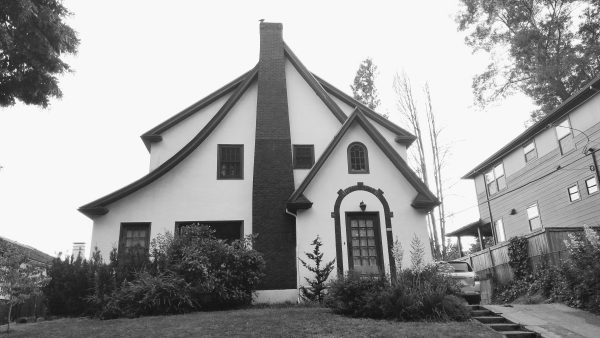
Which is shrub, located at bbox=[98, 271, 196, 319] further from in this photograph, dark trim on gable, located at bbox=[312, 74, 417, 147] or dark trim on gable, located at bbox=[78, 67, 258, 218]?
dark trim on gable, located at bbox=[312, 74, 417, 147]

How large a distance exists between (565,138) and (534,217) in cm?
459

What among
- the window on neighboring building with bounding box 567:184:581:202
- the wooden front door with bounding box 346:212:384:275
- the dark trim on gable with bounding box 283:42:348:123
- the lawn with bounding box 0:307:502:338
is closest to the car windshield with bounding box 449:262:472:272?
the wooden front door with bounding box 346:212:384:275

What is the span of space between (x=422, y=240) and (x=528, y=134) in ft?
39.9

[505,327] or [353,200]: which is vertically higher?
[353,200]

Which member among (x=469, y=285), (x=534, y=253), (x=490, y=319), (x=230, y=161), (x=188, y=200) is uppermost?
(x=230, y=161)

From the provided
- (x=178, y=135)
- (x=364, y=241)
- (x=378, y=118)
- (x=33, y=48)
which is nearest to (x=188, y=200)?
(x=178, y=135)

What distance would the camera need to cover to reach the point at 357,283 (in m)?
10.7

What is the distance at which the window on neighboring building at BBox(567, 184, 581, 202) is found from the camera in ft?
66.6

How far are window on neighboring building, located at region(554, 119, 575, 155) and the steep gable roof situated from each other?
31.2ft

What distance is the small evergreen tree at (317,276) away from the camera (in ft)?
44.2

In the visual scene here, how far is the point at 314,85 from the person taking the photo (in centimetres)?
1850

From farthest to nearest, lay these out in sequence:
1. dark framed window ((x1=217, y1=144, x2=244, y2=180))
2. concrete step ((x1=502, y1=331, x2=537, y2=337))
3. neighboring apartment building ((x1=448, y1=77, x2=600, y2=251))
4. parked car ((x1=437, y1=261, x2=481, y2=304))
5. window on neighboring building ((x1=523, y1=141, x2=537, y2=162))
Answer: window on neighboring building ((x1=523, y1=141, x2=537, y2=162)), neighboring apartment building ((x1=448, y1=77, x2=600, y2=251)), dark framed window ((x1=217, y1=144, x2=244, y2=180)), parked car ((x1=437, y1=261, x2=481, y2=304)), concrete step ((x1=502, y1=331, x2=537, y2=337))

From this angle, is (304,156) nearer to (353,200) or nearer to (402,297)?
(353,200)

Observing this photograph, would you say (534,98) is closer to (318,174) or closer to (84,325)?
(318,174)
